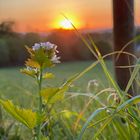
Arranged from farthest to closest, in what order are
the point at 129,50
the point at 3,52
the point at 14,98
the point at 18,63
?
the point at 3,52
the point at 18,63
the point at 14,98
the point at 129,50

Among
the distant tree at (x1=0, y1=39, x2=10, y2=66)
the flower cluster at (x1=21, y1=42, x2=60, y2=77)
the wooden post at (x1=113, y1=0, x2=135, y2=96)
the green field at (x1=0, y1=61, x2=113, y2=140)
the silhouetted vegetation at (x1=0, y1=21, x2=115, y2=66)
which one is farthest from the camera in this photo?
the distant tree at (x1=0, y1=39, x2=10, y2=66)

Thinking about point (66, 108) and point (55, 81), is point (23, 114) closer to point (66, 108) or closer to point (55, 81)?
point (66, 108)

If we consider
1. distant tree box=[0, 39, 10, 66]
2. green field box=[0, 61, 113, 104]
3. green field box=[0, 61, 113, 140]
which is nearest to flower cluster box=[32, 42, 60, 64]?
green field box=[0, 61, 113, 140]

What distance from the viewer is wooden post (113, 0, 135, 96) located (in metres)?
1.44

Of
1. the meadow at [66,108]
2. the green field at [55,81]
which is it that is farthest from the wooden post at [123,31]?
the green field at [55,81]

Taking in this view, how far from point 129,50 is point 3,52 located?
1034mm

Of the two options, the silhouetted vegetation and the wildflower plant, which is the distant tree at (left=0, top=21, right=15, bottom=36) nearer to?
the silhouetted vegetation

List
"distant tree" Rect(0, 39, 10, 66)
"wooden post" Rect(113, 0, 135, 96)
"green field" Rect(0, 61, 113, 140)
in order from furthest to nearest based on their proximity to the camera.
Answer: "distant tree" Rect(0, 39, 10, 66), "green field" Rect(0, 61, 113, 140), "wooden post" Rect(113, 0, 135, 96)

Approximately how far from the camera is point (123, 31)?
144 cm

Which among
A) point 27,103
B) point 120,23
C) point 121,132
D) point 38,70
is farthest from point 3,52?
point 38,70

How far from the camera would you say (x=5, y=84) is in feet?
7.74

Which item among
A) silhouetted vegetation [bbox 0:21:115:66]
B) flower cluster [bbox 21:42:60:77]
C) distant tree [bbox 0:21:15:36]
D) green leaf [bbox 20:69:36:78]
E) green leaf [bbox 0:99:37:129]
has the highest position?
distant tree [bbox 0:21:15:36]

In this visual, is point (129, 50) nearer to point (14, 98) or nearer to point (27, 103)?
point (27, 103)

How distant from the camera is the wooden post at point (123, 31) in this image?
4.71ft
